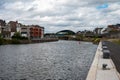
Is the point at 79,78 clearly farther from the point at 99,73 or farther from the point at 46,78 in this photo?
the point at 99,73

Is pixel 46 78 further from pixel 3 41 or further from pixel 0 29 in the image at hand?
pixel 0 29

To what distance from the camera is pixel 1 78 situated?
2734cm

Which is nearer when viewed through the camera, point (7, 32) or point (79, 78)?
point (79, 78)

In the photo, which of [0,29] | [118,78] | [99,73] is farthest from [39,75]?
[0,29]

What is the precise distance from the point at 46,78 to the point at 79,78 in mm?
3242

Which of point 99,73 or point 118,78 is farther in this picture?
point 99,73

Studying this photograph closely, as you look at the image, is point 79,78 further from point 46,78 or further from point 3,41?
point 3,41

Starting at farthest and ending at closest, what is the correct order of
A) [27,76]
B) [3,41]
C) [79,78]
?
[3,41], [27,76], [79,78]

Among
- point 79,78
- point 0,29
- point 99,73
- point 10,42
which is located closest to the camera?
point 99,73

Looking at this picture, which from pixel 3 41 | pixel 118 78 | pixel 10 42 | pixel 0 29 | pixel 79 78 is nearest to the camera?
pixel 118 78

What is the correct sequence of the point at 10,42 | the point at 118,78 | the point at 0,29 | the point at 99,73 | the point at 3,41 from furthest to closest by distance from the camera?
the point at 0,29 < the point at 10,42 < the point at 3,41 < the point at 99,73 < the point at 118,78

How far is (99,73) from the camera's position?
2150cm

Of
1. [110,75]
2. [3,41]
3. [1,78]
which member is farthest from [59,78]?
[3,41]

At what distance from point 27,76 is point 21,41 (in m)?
148
